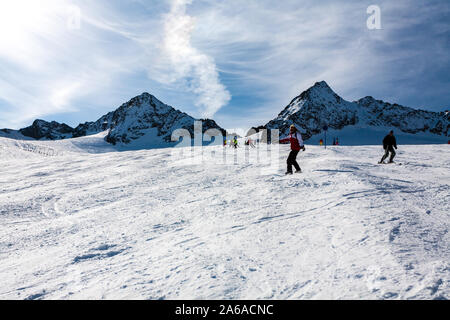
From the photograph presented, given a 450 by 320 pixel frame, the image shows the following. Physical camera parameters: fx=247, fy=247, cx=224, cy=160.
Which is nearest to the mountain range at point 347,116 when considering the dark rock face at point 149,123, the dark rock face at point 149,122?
the dark rock face at point 149,123

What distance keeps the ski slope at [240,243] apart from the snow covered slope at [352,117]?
148792 mm

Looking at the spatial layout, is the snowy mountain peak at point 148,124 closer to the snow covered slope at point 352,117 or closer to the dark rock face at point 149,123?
the dark rock face at point 149,123

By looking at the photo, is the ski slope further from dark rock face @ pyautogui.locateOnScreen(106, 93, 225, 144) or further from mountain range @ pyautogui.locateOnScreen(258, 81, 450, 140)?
dark rock face @ pyautogui.locateOnScreen(106, 93, 225, 144)

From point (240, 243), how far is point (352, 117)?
624 feet

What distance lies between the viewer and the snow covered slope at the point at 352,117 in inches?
6383

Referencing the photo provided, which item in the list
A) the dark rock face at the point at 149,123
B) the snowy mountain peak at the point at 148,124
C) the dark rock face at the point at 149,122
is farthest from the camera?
the dark rock face at the point at 149,122

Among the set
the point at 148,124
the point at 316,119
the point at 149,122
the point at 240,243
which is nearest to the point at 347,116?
the point at 316,119

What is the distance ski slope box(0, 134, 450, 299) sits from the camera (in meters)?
2.75

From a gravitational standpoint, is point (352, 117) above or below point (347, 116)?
below

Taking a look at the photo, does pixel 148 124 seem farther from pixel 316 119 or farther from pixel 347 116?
pixel 347 116

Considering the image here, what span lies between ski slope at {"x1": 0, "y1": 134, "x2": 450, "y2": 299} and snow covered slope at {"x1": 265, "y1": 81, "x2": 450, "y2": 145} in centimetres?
14879

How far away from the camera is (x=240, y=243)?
3.81 meters

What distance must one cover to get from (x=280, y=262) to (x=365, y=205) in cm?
265

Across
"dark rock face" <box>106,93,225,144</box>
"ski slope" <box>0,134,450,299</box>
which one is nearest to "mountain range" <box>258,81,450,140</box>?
"dark rock face" <box>106,93,225,144</box>
